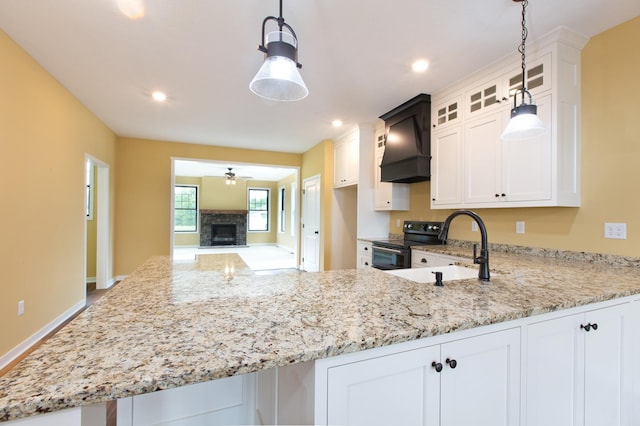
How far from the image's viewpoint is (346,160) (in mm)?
4801

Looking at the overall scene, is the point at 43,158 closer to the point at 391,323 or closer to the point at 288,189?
the point at 391,323

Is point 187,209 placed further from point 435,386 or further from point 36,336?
point 435,386

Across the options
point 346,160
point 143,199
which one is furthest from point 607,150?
point 143,199

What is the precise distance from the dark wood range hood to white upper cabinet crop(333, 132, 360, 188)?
74 cm

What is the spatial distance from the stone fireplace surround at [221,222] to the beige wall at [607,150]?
937 centimetres

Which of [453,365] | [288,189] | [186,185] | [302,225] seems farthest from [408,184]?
[186,185]

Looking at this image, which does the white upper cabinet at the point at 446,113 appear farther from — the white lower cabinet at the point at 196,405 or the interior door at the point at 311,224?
the white lower cabinet at the point at 196,405

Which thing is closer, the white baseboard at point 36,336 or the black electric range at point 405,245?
the white baseboard at point 36,336

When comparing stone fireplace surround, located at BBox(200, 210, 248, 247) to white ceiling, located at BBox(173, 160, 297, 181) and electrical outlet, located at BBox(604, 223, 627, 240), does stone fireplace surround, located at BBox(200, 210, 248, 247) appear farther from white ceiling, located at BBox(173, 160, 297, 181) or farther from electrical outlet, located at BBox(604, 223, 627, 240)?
electrical outlet, located at BBox(604, 223, 627, 240)

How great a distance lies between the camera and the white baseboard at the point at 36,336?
2.37 metres

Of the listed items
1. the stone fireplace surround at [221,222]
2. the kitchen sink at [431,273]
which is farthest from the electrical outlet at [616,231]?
the stone fireplace surround at [221,222]

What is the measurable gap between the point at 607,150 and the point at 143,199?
623 centimetres

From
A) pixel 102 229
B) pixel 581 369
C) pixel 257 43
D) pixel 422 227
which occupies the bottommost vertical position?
pixel 581 369

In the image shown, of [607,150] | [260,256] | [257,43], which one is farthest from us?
[260,256]
